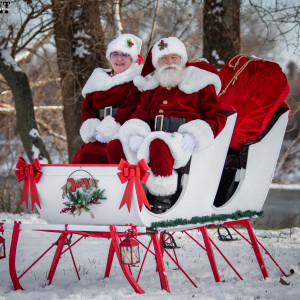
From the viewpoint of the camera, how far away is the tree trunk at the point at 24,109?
7.45 metres

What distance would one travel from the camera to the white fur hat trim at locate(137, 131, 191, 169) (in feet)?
9.18

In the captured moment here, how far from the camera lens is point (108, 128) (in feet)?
11.4

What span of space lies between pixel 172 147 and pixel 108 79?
126cm

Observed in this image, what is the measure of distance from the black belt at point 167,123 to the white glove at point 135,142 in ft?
0.71

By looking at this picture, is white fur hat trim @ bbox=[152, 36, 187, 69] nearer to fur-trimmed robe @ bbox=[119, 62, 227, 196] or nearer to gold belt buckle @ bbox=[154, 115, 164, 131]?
fur-trimmed robe @ bbox=[119, 62, 227, 196]

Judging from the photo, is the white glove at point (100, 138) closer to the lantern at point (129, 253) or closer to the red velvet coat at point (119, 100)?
the red velvet coat at point (119, 100)

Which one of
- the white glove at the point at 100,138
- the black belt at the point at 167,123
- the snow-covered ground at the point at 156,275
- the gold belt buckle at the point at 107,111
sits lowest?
the snow-covered ground at the point at 156,275

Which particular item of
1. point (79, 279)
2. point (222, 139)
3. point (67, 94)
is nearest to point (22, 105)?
point (67, 94)

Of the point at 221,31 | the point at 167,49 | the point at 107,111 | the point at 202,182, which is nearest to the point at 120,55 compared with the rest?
the point at 107,111

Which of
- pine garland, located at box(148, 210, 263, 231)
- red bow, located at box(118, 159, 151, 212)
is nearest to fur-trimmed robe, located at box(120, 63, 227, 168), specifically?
red bow, located at box(118, 159, 151, 212)

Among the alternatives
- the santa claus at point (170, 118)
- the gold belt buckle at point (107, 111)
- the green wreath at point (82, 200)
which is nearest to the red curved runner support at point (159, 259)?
the santa claus at point (170, 118)

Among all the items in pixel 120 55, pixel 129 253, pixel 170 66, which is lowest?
pixel 129 253

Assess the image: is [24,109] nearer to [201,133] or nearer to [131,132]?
[131,132]

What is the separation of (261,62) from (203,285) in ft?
6.11
